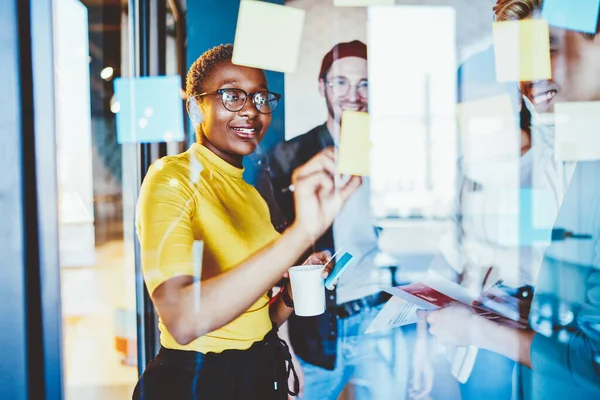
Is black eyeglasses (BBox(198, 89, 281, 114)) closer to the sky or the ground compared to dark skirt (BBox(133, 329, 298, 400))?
closer to the sky

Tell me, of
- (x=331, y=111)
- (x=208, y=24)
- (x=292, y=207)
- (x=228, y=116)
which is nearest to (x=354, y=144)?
(x=331, y=111)

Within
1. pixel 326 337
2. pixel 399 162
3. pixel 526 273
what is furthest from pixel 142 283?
pixel 526 273

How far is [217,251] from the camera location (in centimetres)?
94

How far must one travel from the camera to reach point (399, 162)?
137cm

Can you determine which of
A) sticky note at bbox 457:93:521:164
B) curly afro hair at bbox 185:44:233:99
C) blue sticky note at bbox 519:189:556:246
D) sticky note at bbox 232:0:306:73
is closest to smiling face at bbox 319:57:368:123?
sticky note at bbox 232:0:306:73

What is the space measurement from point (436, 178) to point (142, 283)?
94 cm

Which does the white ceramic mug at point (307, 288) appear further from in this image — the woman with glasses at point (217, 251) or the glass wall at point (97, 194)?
the glass wall at point (97, 194)

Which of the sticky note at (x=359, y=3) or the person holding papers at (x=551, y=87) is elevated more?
the sticky note at (x=359, y=3)

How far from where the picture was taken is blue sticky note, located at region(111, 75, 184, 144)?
98 cm

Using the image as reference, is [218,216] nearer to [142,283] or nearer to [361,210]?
[142,283]

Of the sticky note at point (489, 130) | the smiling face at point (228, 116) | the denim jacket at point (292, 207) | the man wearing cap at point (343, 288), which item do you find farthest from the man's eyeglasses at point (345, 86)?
the sticky note at point (489, 130)

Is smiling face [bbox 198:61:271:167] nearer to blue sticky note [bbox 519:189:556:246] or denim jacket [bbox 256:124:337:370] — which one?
denim jacket [bbox 256:124:337:370]

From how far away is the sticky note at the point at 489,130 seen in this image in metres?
1.30

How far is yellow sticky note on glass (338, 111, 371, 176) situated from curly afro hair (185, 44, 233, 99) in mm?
347
